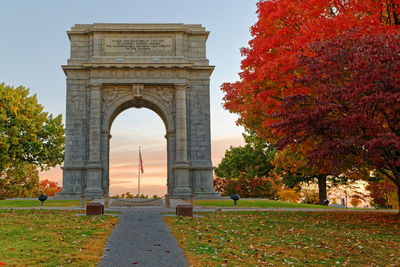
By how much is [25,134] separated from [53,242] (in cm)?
3439

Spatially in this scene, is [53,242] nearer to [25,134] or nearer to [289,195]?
[25,134]

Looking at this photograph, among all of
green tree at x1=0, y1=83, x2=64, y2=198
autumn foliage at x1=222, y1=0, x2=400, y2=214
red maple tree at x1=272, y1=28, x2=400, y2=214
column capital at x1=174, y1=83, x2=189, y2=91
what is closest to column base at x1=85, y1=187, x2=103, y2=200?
green tree at x1=0, y1=83, x2=64, y2=198

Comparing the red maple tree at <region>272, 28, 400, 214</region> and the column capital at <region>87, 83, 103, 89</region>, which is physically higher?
the column capital at <region>87, 83, 103, 89</region>

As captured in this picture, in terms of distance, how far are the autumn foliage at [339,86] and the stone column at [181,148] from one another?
53.2 feet

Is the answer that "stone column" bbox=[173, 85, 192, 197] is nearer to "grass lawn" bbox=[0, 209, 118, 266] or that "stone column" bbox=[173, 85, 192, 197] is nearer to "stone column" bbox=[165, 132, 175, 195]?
"stone column" bbox=[165, 132, 175, 195]

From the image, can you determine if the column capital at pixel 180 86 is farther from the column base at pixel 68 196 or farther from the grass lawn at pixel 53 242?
the grass lawn at pixel 53 242

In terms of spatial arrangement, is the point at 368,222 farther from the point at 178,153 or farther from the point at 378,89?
the point at 178,153

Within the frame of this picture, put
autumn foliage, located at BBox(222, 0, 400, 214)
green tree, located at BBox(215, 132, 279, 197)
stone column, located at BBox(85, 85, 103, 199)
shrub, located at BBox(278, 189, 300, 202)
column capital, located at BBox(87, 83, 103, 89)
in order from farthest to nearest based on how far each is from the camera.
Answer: shrub, located at BBox(278, 189, 300, 202) → green tree, located at BBox(215, 132, 279, 197) → column capital, located at BBox(87, 83, 103, 89) → stone column, located at BBox(85, 85, 103, 199) → autumn foliage, located at BBox(222, 0, 400, 214)

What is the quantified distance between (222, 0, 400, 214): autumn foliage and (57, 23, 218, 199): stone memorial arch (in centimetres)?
1664

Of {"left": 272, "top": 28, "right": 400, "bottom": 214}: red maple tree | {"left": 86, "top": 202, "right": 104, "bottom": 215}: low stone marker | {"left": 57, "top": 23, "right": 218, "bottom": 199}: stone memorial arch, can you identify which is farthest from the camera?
{"left": 57, "top": 23, "right": 218, "bottom": 199}: stone memorial arch

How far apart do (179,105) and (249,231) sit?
84.9 feet

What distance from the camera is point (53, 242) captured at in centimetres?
1291

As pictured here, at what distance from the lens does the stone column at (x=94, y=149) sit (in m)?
39.0

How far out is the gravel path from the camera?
10570mm
